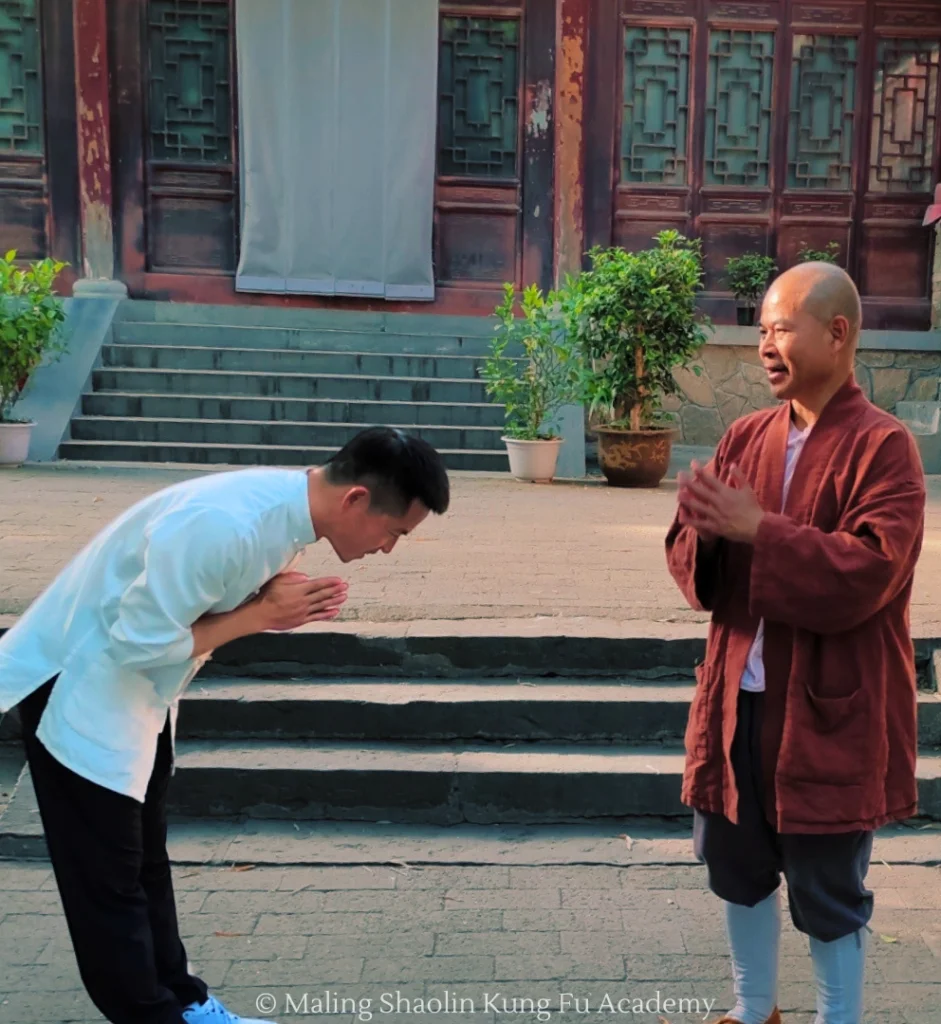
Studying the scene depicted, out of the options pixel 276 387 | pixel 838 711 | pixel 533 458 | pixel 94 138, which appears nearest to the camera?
pixel 838 711

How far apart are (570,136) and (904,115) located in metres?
3.01

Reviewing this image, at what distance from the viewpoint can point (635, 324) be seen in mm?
7621

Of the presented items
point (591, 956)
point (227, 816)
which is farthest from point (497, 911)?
point (227, 816)

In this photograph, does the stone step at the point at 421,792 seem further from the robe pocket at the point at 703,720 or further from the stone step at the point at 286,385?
the stone step at the point at 286,385

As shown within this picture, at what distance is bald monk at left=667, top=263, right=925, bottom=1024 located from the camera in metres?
2.09

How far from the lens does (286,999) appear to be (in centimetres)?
257

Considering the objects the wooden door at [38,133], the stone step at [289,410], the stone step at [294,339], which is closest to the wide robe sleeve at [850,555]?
the stone step at [289,410]

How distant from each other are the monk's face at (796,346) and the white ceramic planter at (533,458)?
5701mm

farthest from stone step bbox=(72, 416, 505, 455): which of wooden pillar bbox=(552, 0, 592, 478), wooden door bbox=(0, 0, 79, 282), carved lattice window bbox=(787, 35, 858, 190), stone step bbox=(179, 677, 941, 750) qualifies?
stone step bbox=(179, 677, 941, 750)

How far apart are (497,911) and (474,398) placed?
637 cm

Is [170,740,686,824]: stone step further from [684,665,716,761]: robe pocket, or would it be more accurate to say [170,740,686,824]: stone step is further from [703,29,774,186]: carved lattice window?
[703,29,774,186]: carved lattice window

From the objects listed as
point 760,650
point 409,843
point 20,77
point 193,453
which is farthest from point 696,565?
point 20,77

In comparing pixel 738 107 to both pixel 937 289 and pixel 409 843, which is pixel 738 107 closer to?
pixel 937 289

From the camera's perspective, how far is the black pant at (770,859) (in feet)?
7.18
